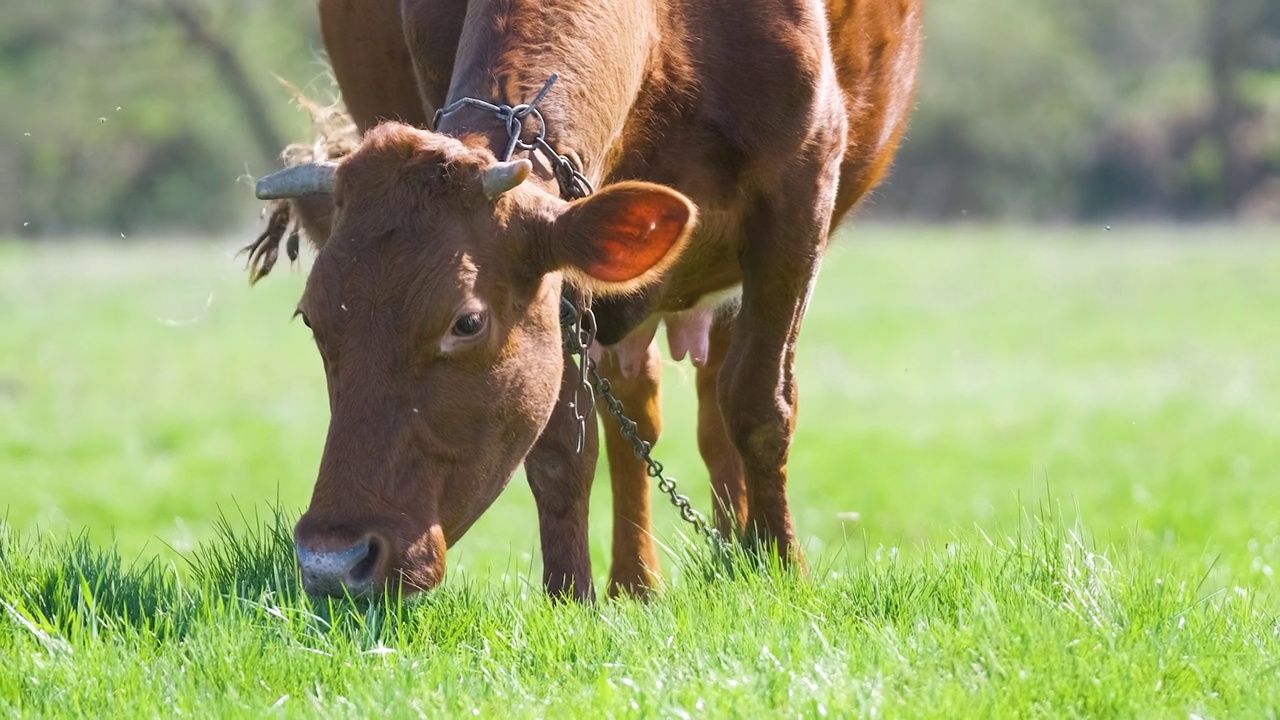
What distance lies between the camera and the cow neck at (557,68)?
425 centimetres

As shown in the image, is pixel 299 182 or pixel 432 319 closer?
pixel 432 319

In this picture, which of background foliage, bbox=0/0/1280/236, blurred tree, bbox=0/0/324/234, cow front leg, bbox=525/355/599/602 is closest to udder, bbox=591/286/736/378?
cow front leg, bbox=525/355/599/602

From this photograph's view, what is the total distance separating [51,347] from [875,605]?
1687cm

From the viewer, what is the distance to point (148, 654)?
3.69 metres

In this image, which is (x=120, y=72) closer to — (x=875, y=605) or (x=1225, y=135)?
(x=1225, y=135)

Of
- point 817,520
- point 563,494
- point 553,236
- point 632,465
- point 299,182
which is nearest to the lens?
point 553,236

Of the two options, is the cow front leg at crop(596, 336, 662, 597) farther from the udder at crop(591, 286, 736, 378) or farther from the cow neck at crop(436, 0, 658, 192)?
the cow neck at crop(436, 0, 658, 192)

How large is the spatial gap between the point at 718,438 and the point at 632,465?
0.37 m

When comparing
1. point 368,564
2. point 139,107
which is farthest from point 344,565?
point 139,107

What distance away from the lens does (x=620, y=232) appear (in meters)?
3.96

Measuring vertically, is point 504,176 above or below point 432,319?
A: above

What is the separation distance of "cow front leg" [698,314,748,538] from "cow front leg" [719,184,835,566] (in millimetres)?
859

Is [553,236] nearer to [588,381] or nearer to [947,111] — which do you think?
[588,381]

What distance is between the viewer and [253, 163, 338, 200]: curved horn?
402 centimetres
